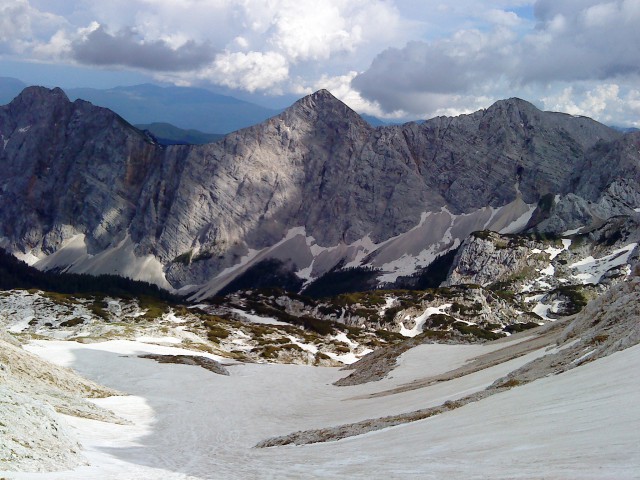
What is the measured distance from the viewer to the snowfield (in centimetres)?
1468

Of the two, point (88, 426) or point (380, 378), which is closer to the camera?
point (88, 426)

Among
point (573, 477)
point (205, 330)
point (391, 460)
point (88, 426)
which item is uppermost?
point (573, 477)

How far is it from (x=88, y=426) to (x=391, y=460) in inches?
882

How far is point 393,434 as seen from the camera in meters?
25.7

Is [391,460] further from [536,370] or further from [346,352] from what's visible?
[346,352]

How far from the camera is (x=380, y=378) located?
228 ft

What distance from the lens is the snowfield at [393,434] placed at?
48.2 ft

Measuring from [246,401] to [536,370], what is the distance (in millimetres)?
30852

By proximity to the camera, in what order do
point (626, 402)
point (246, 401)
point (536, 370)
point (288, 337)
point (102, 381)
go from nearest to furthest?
point (626, 402) < point (536, 370) < point (246, 401) < point (102, 381) < point (288, 337)

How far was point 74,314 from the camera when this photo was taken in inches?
5468

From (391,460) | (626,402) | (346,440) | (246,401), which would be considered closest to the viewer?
(626,402)

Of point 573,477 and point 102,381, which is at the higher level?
point 573,477

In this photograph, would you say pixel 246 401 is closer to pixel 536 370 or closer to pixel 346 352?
pixel 536 370

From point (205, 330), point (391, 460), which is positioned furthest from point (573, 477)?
point (205, 330)
